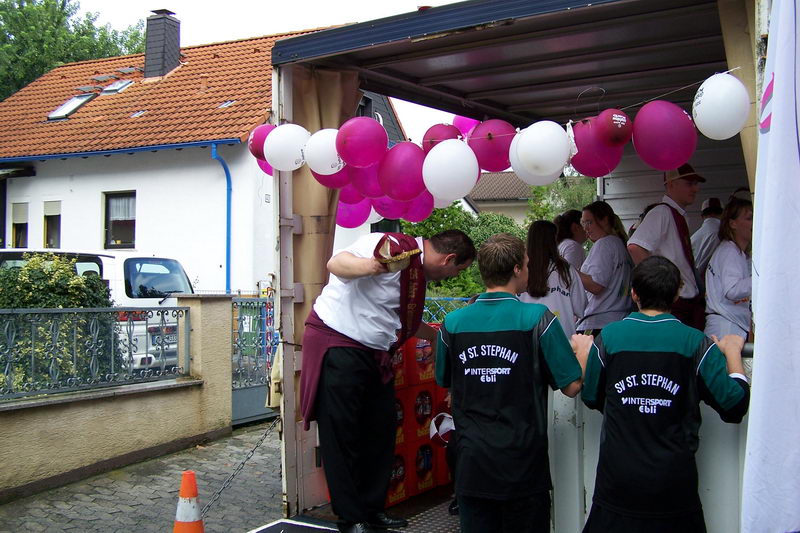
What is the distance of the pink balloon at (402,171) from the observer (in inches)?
193

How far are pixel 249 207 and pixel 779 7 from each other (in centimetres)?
1399

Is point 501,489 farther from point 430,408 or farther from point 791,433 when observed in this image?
point 430,408

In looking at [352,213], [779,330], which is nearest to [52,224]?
[352,213]

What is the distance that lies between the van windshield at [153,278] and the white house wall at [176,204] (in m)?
4.07

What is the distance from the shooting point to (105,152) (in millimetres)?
16875

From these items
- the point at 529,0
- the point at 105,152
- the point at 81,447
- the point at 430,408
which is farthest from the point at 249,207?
the point at 529,0

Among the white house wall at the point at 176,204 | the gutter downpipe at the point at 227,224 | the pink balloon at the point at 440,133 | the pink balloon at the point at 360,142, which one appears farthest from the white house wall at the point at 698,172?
the gutter downpipe at the point at 227,224

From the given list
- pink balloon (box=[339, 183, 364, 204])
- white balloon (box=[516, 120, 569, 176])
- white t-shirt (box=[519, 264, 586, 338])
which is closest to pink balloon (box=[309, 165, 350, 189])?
pink balloon (box=[339, 183, 364, 204])

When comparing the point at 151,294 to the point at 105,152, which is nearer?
the point at 151,294

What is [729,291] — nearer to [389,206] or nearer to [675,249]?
[675,249]

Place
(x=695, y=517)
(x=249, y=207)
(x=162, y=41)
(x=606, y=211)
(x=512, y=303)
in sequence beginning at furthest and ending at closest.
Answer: (x=162, y=41)
(x=249, y=207)
(x=606, y=211)
(x=512, y=303)
(x=695, y=517)

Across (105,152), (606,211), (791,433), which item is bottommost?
(791,433)

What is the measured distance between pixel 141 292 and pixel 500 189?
39.2 m

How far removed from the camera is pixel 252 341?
8.80 metres
